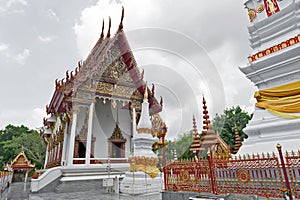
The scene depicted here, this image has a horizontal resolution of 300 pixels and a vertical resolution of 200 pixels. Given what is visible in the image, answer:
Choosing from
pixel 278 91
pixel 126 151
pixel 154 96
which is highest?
pixel 154 96

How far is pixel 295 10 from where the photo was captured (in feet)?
14.4

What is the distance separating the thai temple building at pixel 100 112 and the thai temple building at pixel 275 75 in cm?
453

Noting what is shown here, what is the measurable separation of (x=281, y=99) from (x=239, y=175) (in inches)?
77.9

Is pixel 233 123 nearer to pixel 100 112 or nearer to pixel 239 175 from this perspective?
pixel 100 112

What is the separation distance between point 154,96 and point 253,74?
22.6 feet

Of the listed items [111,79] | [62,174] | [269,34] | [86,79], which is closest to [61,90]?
[86,79]

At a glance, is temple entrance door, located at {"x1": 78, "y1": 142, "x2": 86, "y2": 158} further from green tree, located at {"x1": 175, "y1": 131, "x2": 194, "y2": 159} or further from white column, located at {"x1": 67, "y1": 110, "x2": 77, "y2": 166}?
green tree, located at {"x1": 175, "y1": 131, "x2": 194, "y2": 159}

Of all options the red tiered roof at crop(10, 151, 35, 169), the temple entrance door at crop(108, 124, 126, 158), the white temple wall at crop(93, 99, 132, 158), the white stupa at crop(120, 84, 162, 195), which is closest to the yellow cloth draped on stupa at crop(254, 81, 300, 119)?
the white stupa at crop(120, 84, 162, 195)

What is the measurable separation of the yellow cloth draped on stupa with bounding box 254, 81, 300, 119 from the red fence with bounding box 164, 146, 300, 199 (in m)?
0.93

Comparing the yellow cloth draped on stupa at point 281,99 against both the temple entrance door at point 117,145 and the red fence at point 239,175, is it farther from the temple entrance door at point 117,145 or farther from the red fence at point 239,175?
the temple entrance door at point 117,145

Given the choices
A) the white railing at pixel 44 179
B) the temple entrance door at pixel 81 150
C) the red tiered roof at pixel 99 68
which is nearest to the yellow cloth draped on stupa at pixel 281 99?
the red tiered roof at pixel 99 68

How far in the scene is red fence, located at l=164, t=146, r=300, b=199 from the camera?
2.65 m

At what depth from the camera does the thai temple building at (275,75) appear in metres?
3.71

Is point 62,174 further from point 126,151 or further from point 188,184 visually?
point 188,184
